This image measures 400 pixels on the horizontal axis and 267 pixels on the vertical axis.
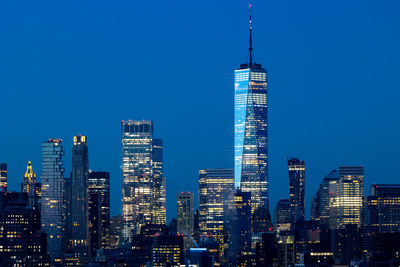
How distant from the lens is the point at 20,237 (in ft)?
582

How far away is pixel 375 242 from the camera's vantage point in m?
169

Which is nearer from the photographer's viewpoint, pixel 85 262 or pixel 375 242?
pixel 375 242

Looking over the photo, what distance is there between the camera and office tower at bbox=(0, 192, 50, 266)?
172000mm

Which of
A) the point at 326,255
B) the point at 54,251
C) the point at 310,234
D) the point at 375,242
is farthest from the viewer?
the point at 54,251

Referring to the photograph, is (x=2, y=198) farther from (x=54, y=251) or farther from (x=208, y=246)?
(x=208, y=246)

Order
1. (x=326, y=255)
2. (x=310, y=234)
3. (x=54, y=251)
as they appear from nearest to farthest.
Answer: (x=326, y=255) → (x=310, y=234) → (x=54, y=251)

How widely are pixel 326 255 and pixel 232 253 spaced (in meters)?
59.0

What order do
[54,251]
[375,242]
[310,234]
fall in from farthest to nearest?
[54,251]
[310,234]
[375,242]

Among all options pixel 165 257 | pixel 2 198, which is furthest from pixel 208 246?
pixel 2 198

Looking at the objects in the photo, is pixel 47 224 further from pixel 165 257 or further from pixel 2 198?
pixel 165 257

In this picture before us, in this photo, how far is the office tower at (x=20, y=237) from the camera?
17200 cm

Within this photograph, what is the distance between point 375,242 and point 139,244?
45.1 m

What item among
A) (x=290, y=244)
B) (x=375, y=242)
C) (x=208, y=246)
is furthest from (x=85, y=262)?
(x=375, y=242)

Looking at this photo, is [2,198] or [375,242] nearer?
[375,242]
